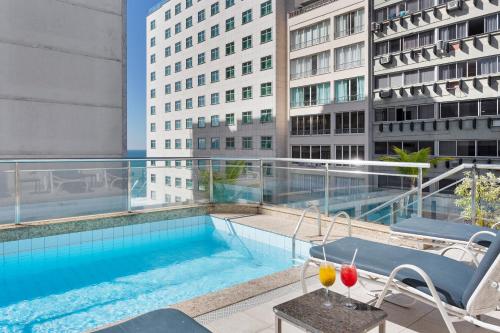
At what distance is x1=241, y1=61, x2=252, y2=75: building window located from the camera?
3406cm

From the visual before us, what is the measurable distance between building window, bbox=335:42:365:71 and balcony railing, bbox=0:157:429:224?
19266 mm

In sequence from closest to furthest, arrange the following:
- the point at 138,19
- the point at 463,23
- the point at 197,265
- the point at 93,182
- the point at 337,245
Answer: the point at 337,245 → the point at 197,265 → the point at 93,182 → the point at 463,23 → the point at 138,19

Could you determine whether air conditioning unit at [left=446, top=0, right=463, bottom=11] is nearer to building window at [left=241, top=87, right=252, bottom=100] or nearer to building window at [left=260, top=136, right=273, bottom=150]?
building window at [left=260, top=136, right=273, bottom=150]

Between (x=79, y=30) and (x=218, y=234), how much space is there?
36.9 ft

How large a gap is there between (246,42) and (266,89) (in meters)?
5.49

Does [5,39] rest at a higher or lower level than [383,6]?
lower

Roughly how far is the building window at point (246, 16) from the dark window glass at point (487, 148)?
70.4 feet

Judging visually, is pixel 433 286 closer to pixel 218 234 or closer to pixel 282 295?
pixel 282 295

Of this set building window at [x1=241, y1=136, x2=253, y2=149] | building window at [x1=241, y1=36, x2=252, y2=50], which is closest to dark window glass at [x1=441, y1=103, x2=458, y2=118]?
building window at [x1=241, y1=136, x2=253, y2=149]

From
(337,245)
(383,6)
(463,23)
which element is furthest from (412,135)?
(337,245)

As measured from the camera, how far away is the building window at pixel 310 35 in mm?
28825

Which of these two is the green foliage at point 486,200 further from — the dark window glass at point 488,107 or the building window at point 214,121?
the building window at point 214,121

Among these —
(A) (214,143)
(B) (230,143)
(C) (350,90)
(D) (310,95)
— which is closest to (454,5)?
(C) (350,90)

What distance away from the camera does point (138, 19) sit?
173 feet
